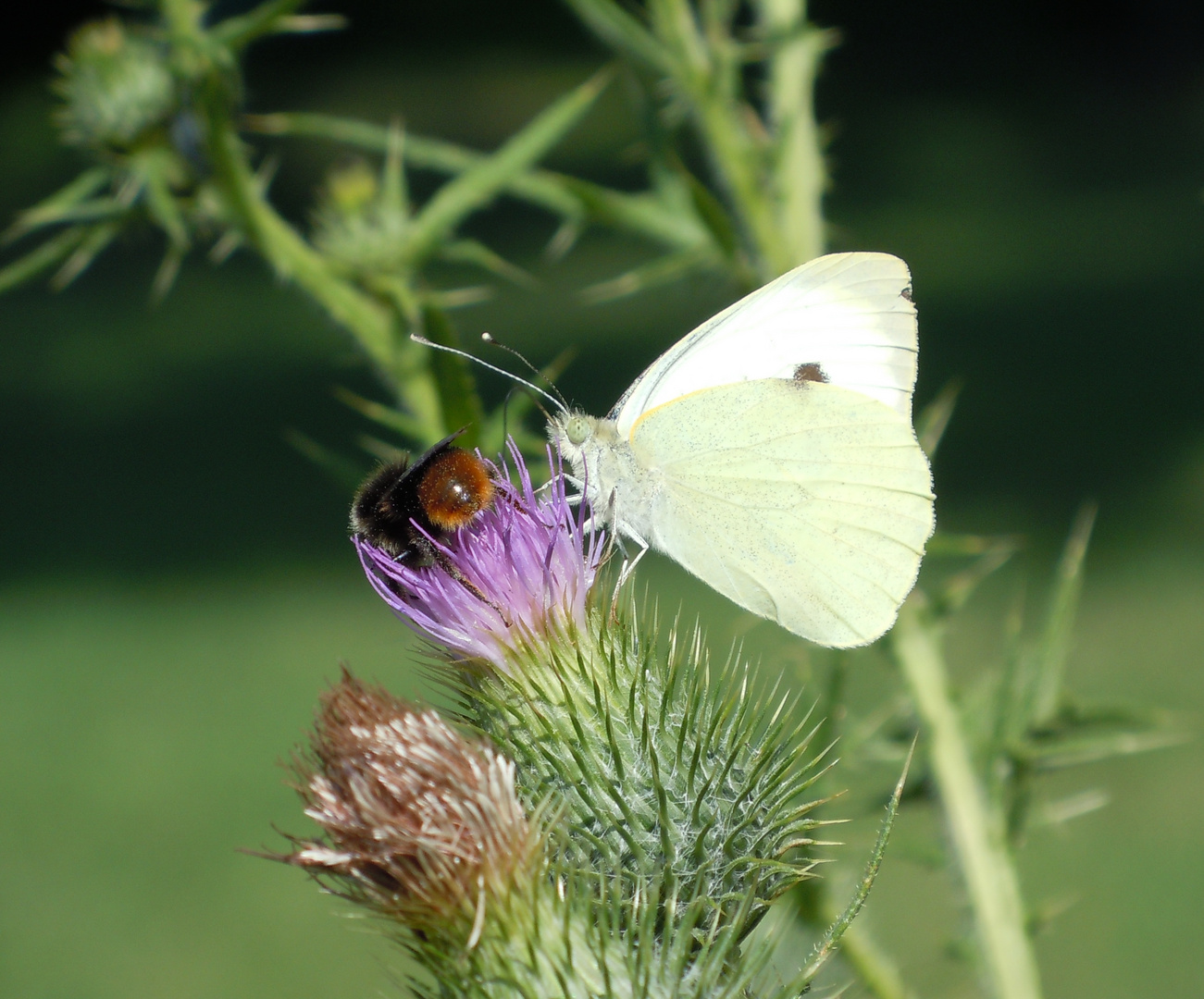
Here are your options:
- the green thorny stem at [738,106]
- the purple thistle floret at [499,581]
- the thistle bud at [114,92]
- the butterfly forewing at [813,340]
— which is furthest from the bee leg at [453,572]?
the thistle bud at [114,92]

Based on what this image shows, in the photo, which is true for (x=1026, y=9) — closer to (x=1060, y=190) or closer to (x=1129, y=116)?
(x=1129, y=116)

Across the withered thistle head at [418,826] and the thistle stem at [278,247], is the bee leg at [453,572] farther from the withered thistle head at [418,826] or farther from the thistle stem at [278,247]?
the thistle stem at [278,247]

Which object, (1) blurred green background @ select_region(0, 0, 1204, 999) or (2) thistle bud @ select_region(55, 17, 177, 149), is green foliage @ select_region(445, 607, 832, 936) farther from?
(2) thistle bud @ select_region(55, 17, 177, 149)

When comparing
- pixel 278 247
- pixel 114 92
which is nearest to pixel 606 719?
pixel 278 247

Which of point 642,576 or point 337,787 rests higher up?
point 642,576

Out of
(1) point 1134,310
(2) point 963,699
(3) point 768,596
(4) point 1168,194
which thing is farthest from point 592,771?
(4) point 1168,194

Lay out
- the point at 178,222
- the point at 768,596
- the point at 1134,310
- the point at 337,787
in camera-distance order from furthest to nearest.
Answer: the point at 1134,310, the point at 178,222, the point at 768,596, the point at 337,787

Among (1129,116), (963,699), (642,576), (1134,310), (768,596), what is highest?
(1129,116)
